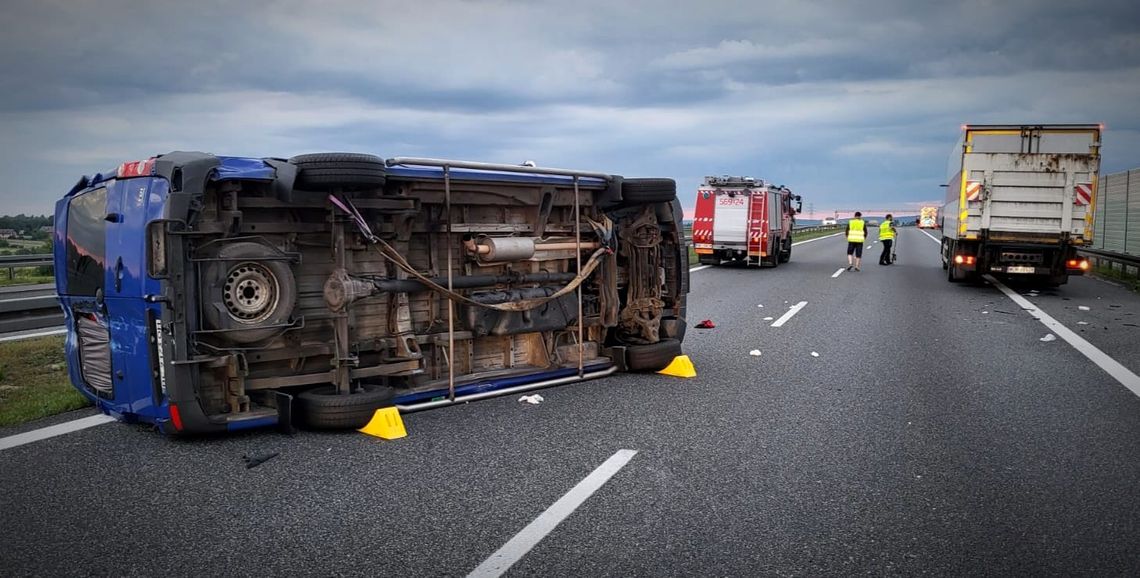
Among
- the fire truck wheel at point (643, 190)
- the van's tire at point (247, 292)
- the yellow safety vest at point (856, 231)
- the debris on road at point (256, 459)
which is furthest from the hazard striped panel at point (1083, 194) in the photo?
the debris on road at point (256, 459)

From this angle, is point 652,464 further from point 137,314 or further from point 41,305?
point 41,305

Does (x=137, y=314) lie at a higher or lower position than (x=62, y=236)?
lower

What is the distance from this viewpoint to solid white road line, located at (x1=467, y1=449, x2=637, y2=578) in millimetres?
3449

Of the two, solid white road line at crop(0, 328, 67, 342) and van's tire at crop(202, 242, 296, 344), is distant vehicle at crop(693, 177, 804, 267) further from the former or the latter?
van's tire at crop(202, 242, 296, 344)

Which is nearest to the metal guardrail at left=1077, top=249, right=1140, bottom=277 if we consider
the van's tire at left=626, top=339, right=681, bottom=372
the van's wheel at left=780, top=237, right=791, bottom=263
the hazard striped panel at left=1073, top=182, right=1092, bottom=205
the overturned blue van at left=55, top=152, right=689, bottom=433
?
the hazard striped panel at left=1073, top=182, right=1092, bottom=205

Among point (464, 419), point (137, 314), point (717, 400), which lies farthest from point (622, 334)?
point (137, 314)

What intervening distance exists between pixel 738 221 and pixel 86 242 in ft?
63.9

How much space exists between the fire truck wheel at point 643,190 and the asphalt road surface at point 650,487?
69.2 inches

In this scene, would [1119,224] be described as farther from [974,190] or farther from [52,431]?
[52,431]

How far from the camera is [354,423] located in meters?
5.46

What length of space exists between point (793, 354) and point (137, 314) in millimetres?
6606

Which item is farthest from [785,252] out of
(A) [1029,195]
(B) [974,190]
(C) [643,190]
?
(C) [643,190]

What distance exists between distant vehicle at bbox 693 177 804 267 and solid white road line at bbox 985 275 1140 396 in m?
8.78

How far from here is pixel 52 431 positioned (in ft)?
18.2
